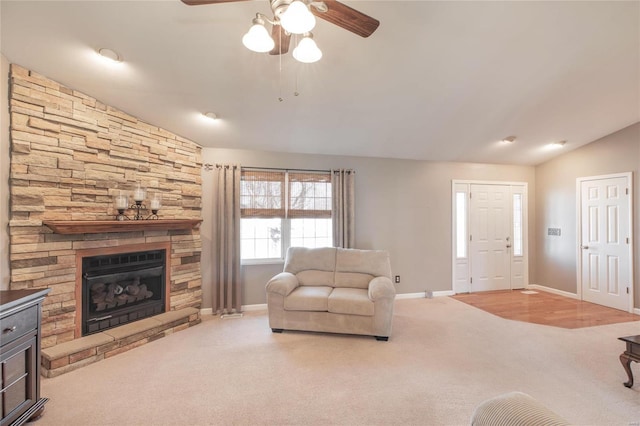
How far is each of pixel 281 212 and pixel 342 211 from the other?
968 mm

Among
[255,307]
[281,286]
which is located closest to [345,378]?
[281,286]

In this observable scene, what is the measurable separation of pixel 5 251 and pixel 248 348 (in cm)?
228

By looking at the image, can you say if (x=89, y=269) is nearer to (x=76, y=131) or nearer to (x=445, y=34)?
(x=76, y=131)

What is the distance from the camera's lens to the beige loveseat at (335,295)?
3.29 m

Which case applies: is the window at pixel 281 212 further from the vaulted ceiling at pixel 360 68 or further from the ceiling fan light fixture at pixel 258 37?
the ceiling fan light fixture at pixel 258 37

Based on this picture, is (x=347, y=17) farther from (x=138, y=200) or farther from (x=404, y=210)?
(x=404, y=210)

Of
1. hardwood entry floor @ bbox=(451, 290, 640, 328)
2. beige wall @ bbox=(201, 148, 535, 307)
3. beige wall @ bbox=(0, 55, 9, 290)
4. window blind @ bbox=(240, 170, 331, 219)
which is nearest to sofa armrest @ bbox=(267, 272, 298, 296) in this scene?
beige wall @ bbox=(201, 148, 535, 307)

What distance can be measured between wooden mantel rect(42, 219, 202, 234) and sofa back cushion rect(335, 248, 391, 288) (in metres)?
2.11

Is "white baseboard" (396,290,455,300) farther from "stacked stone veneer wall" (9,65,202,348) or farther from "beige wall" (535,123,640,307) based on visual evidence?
"stacked stone veneer wall" (9,65,202,348)

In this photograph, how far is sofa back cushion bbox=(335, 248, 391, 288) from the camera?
12.9 feet

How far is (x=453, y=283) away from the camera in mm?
5223

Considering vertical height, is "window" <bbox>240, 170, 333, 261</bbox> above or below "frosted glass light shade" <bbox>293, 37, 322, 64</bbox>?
below

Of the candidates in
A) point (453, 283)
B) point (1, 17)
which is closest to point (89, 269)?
point (1, 17)

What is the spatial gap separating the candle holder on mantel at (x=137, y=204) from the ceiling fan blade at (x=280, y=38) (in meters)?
2.32
